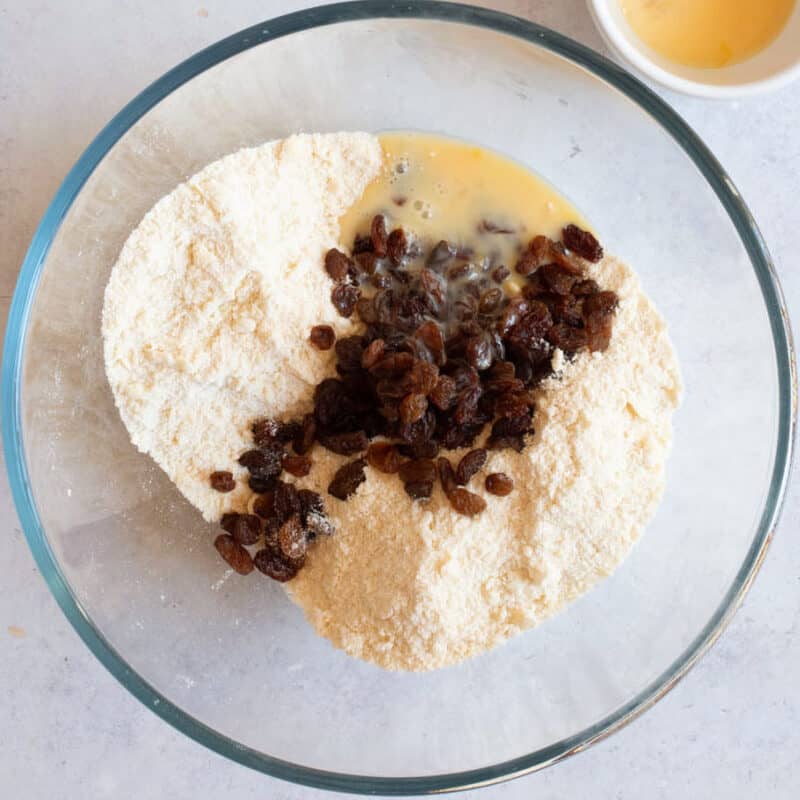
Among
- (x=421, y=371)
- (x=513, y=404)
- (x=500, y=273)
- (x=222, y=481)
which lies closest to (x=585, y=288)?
(x=500, y=273)

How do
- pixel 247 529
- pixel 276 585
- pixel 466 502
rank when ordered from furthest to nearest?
pixel 276 585 < pixel 247 529 < pixel 466 502

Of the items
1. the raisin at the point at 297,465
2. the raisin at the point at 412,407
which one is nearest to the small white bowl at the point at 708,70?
the raisin at the point at 412,407

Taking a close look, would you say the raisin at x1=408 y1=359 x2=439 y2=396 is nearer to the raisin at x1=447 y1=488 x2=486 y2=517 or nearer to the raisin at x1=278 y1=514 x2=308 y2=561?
the raisin at x1=447 y1=488 x2=486 y2=517

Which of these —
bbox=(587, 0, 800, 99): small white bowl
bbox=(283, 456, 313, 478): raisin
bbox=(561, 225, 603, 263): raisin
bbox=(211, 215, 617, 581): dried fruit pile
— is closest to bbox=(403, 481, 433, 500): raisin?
bbox=(211, 215, 617, 581): dried fruit pile

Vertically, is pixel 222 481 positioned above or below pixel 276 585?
above

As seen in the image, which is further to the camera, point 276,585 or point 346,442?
point 276,585

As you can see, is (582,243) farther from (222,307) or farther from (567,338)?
(222,307)

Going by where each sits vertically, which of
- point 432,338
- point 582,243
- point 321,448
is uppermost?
point 582,243
